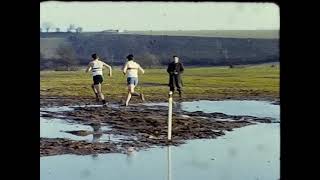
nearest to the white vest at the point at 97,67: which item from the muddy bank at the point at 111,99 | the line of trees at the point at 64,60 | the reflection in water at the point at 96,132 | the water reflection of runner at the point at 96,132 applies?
the muddy bank at the point at 111,99

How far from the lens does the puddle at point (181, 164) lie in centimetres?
948

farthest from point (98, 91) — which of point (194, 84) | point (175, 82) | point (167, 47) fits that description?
point (167, 47)

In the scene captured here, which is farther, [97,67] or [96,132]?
[97,67]

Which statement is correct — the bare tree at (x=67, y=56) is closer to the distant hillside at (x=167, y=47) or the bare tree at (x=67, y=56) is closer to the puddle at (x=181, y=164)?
the distant hillside at (x=167, y=47)

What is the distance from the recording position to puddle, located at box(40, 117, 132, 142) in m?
13.1

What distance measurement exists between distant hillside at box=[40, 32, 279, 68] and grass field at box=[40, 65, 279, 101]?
12.0ft

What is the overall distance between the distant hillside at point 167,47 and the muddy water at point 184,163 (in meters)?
31.6

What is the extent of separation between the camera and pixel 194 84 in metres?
32.1

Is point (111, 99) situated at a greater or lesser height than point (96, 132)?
greater

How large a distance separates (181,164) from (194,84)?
71.4 ft

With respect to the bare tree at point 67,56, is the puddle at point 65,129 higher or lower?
lower
